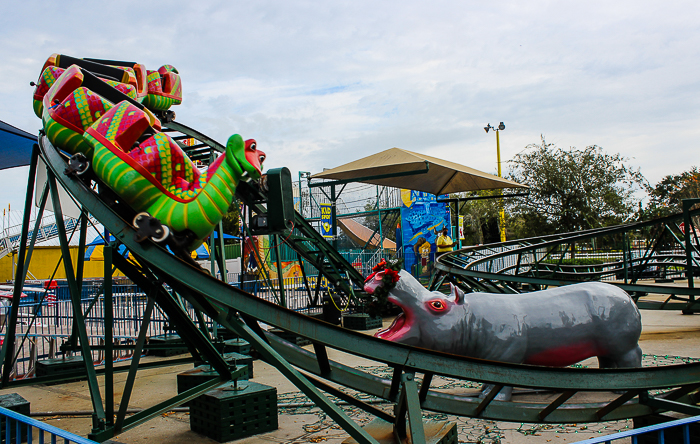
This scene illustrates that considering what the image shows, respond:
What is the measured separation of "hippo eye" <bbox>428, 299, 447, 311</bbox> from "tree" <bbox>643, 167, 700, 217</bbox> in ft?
111

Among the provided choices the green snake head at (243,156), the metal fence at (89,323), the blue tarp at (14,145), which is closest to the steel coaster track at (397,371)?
the green snake head at (243,156)

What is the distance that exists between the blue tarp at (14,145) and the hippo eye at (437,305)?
9751mm

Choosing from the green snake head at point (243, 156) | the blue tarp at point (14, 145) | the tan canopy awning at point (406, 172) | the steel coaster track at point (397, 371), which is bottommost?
the steel coaster track at point (397, 371)

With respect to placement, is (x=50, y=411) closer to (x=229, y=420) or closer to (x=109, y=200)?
(x=229, y=420)

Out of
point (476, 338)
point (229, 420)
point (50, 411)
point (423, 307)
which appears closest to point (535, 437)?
point (476, 338)

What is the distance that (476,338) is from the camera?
4.88 metres

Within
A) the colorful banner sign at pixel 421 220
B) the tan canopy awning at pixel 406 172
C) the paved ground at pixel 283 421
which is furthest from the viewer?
the colorful banner sign at pixel 421 220

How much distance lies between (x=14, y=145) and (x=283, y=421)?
34.8ft

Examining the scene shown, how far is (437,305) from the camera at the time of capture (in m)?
4.87

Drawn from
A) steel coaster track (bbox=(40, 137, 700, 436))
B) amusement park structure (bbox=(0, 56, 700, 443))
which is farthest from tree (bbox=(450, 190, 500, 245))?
steel coaster track (bbox=(40, 137, 700, 436))

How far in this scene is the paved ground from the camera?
4.54 meters

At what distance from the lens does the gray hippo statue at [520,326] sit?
4816mm

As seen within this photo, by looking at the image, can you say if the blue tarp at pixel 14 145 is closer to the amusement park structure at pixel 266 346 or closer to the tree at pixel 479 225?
the amusement park structure at pixel 266 346

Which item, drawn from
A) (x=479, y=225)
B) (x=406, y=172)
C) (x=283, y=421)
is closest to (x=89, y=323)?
(x=406, y=172)
